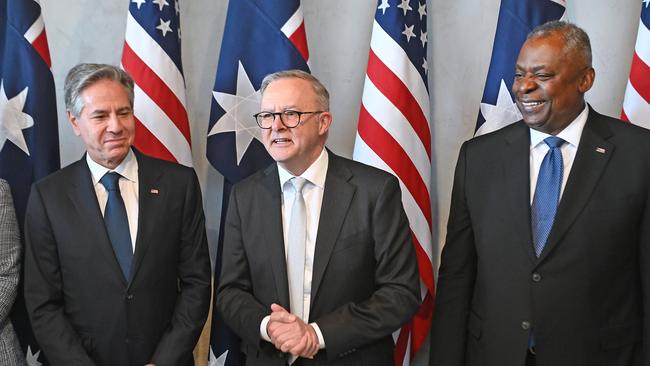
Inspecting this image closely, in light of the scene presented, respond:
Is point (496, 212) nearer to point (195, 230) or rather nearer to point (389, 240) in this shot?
point (389, 240)

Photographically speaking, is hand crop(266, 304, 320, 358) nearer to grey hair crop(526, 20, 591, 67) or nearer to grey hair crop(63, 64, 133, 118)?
grey hair crop(63, 64, 133, 118)

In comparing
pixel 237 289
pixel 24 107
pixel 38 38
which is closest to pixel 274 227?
pixel 237 289

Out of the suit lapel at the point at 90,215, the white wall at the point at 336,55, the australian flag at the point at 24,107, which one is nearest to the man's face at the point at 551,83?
the white wall at the point at 336,55

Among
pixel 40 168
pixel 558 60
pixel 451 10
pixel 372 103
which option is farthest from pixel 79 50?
pixel 558 60

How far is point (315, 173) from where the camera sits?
7.71 feet

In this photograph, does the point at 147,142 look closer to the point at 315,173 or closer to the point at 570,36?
the point at 315,173

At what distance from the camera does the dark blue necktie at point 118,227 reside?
8.02ft

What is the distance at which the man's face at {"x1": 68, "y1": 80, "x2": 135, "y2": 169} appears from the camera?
8.01 ft

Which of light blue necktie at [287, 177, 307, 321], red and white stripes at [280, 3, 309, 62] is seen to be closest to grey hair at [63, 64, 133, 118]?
light blue necktie at [287, 177, 307, 321]

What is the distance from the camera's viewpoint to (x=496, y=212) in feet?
7.68

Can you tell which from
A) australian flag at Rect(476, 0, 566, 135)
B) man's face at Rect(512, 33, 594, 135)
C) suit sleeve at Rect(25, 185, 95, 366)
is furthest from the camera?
australian flag at Rect(476, 0, 566, 135)

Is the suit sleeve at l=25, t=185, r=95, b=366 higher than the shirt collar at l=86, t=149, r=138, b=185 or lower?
lower

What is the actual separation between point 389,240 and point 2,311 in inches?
52.1

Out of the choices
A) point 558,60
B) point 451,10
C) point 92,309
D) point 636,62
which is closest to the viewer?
point 558,60
